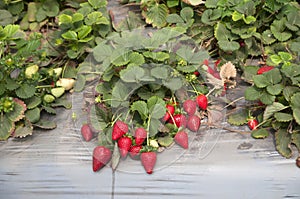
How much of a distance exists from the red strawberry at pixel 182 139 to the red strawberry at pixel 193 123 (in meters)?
0.05

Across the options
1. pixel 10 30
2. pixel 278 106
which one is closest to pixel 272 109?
pixel 278 106

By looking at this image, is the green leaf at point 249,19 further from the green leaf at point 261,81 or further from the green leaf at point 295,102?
the green leaf at point 295,102

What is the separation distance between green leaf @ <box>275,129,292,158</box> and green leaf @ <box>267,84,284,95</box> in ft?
0.44

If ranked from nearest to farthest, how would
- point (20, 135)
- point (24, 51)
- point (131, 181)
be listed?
1. point (131, 181)
2. point (20, 135)
3. point (24, 51)

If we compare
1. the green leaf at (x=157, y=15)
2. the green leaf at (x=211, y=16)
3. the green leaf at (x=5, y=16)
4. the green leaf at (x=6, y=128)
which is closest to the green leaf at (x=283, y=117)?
the green leaf at (x=211, y=16)

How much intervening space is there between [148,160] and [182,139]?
0.49 ft

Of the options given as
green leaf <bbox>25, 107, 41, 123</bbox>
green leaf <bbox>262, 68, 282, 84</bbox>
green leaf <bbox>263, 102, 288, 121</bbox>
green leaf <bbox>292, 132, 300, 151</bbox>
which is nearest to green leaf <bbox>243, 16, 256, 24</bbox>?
green leaf <bbox>262, 68, 282, 84</bbox>

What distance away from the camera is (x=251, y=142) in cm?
176

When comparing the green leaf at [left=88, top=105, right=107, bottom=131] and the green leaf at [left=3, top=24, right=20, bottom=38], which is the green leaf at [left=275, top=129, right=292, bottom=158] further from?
the green leaf at [left=3, top=24, right=20, bottom=38]

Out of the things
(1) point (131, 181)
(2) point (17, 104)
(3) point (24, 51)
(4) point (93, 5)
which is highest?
(4) point (93, 5)

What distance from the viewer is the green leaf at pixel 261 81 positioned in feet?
5.74

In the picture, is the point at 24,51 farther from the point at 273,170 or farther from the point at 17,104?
the point at 273,170

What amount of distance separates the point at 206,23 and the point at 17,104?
2.77ft

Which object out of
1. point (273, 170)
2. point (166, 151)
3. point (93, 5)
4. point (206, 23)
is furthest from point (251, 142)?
point (93, 5)
